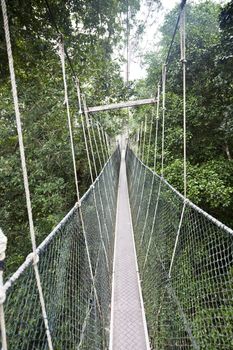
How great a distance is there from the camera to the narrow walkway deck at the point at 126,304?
55.1 inches

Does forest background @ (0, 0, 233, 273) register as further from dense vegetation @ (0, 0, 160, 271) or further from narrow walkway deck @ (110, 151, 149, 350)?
narrow walkway deck @ (110, 151, 149, 350)

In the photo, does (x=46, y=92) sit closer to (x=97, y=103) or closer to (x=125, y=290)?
(x=97, y=103)

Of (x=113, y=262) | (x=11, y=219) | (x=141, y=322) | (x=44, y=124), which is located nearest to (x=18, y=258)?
(x=11, y=219)

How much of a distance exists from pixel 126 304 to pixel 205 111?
292 centimetres

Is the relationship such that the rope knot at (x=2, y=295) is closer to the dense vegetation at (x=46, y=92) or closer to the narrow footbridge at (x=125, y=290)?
the narrow footbridge at (x=125, y=290)

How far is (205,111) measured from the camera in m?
3.81

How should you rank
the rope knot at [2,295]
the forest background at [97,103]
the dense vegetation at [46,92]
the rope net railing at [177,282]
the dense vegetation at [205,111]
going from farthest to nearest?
the dense vegetation at [205,111], the forest background at [97,103], the dense vegetation at [46,92], the rope net railing at [177,282], the rope knot at [2,295]

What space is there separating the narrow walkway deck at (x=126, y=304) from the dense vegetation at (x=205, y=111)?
1.11m

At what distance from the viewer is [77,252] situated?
1439mm

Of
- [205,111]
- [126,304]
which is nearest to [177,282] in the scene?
[126,304]

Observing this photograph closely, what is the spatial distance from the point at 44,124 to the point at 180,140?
1.93m

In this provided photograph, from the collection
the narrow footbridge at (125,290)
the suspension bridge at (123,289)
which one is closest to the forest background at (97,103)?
the suspension bridge at (123,289)

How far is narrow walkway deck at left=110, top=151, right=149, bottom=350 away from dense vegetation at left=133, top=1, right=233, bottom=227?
111cm

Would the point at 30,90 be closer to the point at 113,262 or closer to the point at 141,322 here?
the point at 113,262
